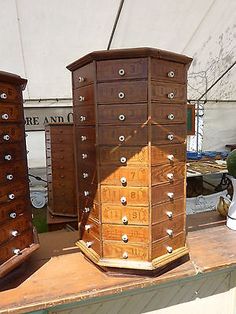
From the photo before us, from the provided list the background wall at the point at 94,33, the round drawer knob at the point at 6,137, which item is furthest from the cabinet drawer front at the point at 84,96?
the background wall at the point at 94,33

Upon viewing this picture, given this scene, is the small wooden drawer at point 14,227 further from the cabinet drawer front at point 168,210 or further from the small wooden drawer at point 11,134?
the cabinet drawer front at point 168,210

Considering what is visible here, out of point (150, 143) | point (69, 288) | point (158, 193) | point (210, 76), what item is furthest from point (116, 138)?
point (210, 76)

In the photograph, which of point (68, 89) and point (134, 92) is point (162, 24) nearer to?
point (68, 89)

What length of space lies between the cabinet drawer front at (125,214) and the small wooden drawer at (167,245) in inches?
5.0

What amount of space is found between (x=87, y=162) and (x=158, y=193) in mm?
357

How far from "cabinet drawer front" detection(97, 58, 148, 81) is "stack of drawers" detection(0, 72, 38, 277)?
1.13ft

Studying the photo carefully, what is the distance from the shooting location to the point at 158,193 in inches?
49.9

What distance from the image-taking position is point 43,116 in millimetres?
4336

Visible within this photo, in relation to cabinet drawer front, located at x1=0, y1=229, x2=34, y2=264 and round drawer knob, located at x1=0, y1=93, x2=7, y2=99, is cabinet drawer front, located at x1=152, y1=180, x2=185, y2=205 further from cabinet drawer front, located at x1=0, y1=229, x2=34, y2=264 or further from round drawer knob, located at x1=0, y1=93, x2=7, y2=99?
round drawer knob, located at x1=0, y1=93, x2=7, y2=99

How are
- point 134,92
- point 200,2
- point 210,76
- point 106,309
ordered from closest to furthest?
1. point 134,92
2. point 106,309
3. point 200,2
4. point 210,76

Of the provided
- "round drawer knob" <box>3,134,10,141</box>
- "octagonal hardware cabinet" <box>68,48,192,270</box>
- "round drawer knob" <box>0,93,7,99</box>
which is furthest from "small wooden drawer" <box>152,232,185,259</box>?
"round drawer knob" <box>0,93,7,99</box>

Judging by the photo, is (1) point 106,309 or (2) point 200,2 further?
(2) point 200,2


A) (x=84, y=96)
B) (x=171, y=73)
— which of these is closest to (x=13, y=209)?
(x=84, y=96)

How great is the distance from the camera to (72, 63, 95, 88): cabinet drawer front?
1.23 meters
